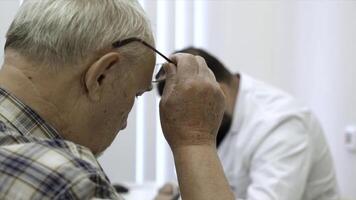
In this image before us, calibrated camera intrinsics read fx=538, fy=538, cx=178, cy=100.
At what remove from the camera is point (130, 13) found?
2.80ft

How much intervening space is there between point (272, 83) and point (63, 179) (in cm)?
216

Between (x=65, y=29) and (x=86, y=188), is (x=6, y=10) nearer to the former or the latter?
(x=65, y=29)

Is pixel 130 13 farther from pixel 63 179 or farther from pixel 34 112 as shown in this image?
pixel 63 179

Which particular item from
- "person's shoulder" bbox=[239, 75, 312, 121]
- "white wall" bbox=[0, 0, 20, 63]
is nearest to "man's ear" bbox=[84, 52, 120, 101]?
"white wall" bbox=[0, 0, 20, 63]

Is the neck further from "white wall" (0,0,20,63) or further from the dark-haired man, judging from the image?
"white wall" (0,0,20,63)

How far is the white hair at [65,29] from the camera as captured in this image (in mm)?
788

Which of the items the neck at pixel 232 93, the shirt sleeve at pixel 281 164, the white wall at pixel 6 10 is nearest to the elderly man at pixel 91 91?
the white wall at pixel 6 10

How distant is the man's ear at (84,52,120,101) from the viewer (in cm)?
80

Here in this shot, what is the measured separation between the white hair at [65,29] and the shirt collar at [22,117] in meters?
0.07

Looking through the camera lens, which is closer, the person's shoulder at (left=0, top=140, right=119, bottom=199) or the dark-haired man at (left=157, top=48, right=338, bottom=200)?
the person's shoulder at (left=0, top=140, right=119, bottom=199)

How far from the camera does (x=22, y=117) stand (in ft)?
2.49

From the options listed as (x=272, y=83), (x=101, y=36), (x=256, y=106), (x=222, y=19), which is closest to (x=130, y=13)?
(x=101, y=36)

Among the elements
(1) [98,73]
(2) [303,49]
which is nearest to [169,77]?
(1) [98,73]

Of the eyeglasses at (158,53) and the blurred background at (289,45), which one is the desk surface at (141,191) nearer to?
the blurred background at (289,45)
